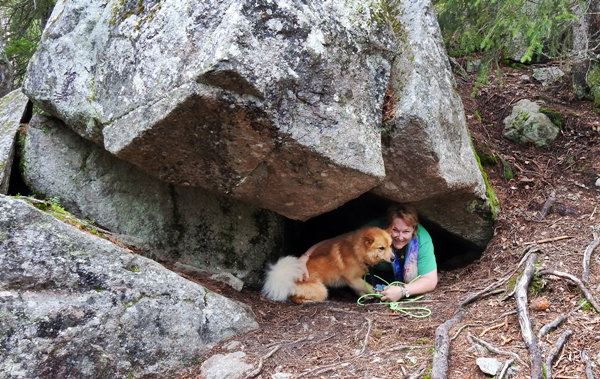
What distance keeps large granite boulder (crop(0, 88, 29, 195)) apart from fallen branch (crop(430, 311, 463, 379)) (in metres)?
4.49

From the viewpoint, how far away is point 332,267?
6016 mm

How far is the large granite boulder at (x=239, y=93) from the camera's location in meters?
3.83

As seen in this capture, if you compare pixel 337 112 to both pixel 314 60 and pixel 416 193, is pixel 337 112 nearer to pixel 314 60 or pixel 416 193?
pixel 314 60

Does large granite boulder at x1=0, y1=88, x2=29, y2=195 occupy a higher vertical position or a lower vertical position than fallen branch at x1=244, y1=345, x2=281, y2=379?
higher

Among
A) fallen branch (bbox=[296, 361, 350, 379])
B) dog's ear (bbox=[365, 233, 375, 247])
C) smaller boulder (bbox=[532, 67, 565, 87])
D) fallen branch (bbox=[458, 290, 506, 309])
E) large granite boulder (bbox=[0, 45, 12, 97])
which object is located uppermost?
smaller boulder (bbox=[532, 67, 565, 87])

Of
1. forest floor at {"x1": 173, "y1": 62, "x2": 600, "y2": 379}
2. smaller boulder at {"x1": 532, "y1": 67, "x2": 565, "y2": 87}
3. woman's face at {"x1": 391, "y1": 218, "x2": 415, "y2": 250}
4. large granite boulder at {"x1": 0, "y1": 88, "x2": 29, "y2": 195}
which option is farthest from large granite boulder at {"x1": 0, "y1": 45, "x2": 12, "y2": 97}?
smaller boulder at {"x1": 532, "y1": 67, "x2": 565, "y2": 87}

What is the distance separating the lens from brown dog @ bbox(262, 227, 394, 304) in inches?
219

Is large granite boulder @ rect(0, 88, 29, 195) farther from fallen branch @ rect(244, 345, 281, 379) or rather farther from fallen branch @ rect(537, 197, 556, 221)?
fallen branch @ rect(537, 197, 556, 221)

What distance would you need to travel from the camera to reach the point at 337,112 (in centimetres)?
427

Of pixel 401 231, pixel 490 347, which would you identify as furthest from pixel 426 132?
pixel 490 347

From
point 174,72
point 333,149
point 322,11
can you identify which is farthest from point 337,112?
point 174,72

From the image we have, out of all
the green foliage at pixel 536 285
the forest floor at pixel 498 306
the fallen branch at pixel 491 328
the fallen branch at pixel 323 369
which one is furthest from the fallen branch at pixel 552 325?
the fallen branch at pixel 323 369

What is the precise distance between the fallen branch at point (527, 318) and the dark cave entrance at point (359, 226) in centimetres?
178

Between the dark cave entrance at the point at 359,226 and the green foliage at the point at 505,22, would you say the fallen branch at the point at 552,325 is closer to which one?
the dark cave entrance at the point at 359,226
